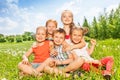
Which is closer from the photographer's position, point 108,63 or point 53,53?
point 108,63

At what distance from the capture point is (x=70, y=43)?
7.32 metres

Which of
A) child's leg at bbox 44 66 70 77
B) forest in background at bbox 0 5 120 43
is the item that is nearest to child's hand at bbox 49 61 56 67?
child's leg at bbox 44 66 70 77

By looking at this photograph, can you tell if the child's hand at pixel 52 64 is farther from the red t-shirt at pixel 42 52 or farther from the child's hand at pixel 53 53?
the red t-shirt at pixel 42 52

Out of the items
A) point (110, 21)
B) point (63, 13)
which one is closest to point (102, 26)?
point (110, 21)

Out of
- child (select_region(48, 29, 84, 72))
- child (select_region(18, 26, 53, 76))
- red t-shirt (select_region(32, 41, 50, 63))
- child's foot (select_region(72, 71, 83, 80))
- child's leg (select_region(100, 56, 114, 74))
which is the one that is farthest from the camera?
red t-shirt (select_region(32, 41, 50, 63))

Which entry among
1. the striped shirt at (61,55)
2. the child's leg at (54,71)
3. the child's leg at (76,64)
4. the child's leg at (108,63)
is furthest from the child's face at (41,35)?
the child's leg at (108,63)

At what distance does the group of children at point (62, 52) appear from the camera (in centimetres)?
678

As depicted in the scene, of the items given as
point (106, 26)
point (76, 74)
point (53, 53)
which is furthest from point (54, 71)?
point (106, 26)

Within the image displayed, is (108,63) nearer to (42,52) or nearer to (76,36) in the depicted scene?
(76,36)

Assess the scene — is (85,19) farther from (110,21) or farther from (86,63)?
(86,63)

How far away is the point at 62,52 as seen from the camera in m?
7.14

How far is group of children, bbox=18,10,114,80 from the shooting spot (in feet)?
22.2

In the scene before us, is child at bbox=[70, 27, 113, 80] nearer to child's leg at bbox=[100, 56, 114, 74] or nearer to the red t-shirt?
child's leg at bbox=[100, 56, 114, 74]

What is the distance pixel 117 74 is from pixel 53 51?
1.37 metres
